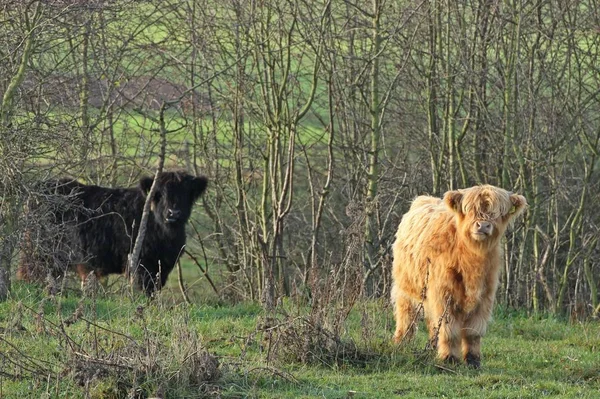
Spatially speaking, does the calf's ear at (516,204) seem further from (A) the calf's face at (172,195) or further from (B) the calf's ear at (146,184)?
(B) the calf's ear at (146,184)

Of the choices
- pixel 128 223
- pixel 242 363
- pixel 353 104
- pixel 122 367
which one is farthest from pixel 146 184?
pixel 122 367

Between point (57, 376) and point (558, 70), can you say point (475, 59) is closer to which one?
point (558, 70)

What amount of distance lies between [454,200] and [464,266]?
0.59 meters

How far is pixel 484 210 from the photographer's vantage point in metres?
9.05

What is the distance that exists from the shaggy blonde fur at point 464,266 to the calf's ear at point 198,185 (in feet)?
16.4

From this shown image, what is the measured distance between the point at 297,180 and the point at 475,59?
18.6 feet

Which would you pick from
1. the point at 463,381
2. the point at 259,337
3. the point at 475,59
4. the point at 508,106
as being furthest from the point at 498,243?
the point at 475,59

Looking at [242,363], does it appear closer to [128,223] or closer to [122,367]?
[122,367]

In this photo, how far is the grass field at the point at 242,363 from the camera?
7211mm

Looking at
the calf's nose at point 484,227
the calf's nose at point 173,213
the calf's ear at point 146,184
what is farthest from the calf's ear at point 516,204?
the calf's ear at point 146,184

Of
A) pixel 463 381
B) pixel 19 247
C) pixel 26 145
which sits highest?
pixel 26 145

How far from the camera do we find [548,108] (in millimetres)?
13922

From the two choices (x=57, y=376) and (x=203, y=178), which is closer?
(x=57, y=376)

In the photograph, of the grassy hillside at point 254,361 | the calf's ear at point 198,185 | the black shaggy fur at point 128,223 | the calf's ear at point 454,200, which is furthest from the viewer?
the calf's ear at point 198,185
